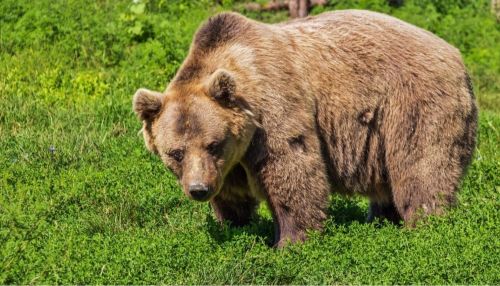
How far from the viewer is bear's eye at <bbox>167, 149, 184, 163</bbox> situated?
6.47 meters

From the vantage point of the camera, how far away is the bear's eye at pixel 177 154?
6466mm

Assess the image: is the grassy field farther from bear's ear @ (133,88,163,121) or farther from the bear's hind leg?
bear's ear @ (133,88,163,121)

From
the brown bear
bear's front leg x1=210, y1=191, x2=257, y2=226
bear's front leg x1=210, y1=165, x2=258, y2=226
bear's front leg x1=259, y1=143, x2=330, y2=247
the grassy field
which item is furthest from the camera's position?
bear's front leg x1=210, y1=191, x2=257, y2=226

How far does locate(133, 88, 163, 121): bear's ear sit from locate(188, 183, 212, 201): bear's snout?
0.63 metres

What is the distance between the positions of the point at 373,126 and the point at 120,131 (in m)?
3.01

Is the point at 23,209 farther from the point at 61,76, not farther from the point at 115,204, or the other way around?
the point at 61,76

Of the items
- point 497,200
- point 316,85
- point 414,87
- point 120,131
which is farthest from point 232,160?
point 120,131

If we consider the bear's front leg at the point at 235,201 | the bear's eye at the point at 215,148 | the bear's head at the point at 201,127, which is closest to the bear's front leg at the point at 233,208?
the bear's front leg at the point at 235,201

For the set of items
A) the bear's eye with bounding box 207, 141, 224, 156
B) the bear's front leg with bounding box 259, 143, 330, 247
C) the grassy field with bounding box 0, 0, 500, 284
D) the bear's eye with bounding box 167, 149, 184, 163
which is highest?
the bear's eye with bounding box 207, 141, 224, 156

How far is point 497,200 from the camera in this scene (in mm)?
7512

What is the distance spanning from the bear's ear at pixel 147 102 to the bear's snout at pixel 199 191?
634 millimetres

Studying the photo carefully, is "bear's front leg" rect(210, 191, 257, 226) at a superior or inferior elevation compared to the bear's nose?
inferior

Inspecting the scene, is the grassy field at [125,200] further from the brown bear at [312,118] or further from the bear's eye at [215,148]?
the bear's eye at [215,148]

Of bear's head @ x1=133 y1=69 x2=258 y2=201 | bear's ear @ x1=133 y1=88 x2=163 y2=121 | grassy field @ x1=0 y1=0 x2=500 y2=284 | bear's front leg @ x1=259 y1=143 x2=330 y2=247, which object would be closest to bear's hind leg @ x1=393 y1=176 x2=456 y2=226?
grassy field @ x1=0 y1=0 x2=500 y2=284
